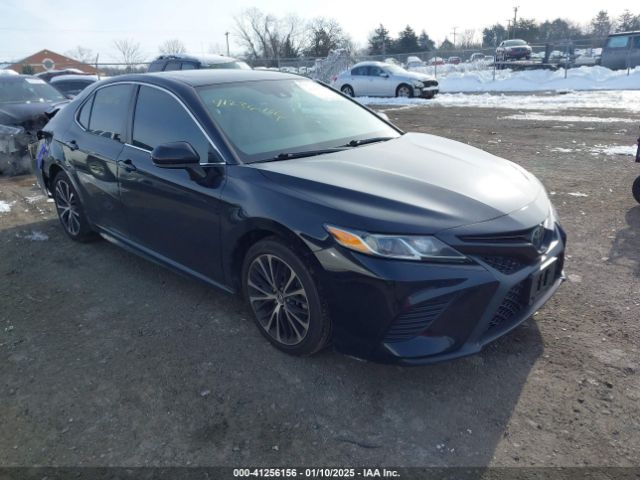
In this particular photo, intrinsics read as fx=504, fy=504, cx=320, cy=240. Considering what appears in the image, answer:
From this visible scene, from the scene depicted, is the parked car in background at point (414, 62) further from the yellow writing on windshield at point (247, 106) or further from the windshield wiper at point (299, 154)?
the windshield wiper at point (299, 154)

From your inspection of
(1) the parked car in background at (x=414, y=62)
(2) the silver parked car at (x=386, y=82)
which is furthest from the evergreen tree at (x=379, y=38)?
(2) the silver parked car at (x=386, y=82)

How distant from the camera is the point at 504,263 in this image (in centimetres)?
264

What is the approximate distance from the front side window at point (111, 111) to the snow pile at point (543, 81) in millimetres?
23761

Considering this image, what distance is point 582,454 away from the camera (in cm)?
233

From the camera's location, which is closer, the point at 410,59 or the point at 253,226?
the point at 253,226

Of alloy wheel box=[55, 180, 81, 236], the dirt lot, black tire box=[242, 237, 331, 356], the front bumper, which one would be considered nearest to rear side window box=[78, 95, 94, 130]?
alloy wheel box=[55, 180, 81, 236]

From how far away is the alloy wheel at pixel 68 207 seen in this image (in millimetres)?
5031

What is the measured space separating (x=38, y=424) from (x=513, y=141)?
383 inches

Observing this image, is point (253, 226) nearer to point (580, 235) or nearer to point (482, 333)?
point (482, 333)

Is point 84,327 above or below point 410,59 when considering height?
below

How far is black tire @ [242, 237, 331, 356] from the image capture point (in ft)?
9.30

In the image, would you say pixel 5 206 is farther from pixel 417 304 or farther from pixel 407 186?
pixel 417 304

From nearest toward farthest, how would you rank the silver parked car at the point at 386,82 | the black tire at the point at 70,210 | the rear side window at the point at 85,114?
the rear side window at the point at 85,114
the black tire at the point at 70,210
the silver parked car at the point at 386,82

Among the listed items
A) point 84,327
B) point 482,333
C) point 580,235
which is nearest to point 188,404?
point 84,327
